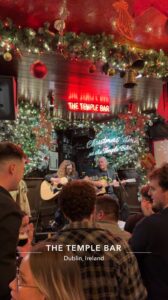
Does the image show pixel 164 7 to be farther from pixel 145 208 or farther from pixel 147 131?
pixel 147 131

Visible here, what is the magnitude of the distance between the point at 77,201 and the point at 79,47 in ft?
7.47

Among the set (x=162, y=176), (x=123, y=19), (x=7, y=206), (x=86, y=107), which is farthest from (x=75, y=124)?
(x=7, y=206)

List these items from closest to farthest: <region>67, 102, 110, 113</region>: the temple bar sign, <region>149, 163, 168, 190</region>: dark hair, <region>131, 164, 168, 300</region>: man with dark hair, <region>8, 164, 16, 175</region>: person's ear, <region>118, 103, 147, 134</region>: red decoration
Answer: <region>131, 164, 168, 300</region>: man with dark hair, <region>8, 164, 16, 175</region>: person's ear, <region>149, 163, 168, 190</region>: dark hair, <region>67, 102, 110, 113</region>: the temple bar sign, <region>118, 103, 147, 134</region>: red decoration

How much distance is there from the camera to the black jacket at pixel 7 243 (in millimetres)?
1752

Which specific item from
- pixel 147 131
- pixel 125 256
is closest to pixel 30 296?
pixel 125 256

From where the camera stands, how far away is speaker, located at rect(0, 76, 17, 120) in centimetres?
448

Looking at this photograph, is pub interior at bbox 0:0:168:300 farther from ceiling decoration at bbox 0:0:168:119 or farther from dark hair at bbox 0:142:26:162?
dark hair at bbox 0:142:26:162

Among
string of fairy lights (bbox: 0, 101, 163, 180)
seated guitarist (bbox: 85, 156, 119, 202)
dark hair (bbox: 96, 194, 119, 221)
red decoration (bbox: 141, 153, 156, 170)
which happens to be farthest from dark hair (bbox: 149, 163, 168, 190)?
string of fairy lights (bbox: 0, 101, 163, 180)

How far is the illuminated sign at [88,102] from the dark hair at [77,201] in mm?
3746

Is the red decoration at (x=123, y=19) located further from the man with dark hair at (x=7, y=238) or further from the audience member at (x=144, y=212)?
the man with dark hair at (x=7, y=238)

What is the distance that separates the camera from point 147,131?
9.03m

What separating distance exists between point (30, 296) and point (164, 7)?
3.41 metres

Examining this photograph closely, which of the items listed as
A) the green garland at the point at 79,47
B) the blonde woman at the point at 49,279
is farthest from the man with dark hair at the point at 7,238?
the green garland at the point at 79,47

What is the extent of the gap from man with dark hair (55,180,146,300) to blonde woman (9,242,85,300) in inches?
15.5
